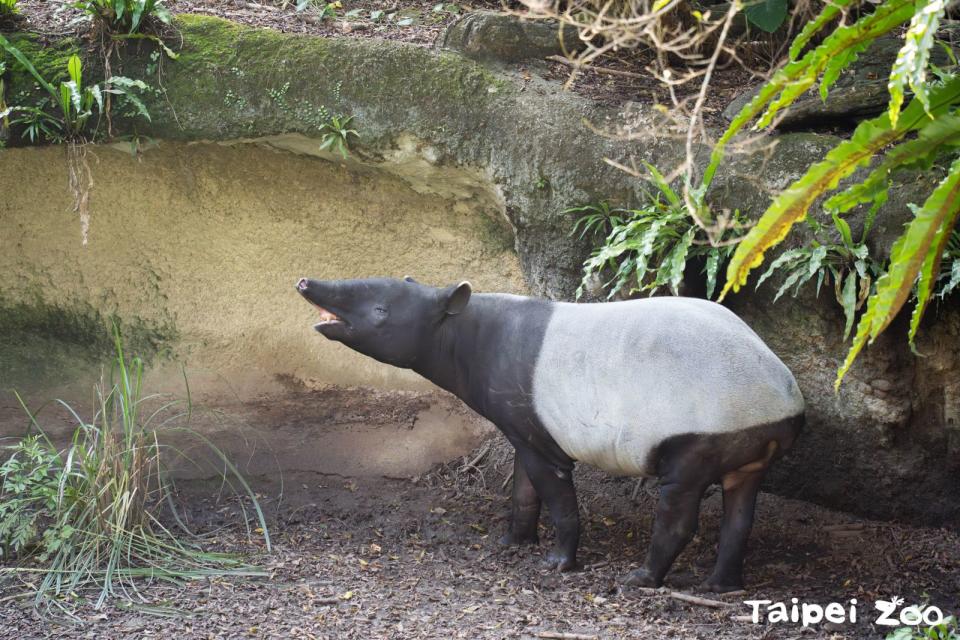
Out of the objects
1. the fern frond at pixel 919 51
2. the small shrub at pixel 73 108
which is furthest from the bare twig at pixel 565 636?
the small shrub at pixel 73 108

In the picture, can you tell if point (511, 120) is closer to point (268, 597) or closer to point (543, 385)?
point (543, 385)

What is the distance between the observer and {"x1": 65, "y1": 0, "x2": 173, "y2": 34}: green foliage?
7.52 meters

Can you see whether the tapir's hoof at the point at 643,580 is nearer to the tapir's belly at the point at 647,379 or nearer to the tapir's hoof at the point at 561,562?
the tapir's hoof at the point at 561,562

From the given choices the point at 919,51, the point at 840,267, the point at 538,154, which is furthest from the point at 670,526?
the point at 919,51

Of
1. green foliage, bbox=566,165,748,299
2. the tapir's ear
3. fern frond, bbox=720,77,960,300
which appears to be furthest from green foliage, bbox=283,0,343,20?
fern frond, bbox=720,77,960,300

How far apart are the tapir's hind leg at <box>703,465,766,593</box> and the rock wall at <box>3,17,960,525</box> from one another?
4.17 feet

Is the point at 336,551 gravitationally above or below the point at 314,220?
below

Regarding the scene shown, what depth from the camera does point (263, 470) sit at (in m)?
8.09

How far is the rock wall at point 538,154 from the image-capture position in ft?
22.2

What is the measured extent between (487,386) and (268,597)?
183 centimetres

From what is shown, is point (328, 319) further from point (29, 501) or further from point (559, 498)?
point (29, 501)

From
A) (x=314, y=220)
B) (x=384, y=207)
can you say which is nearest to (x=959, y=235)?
(x=384, y=207)

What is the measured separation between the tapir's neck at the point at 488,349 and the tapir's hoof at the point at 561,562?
101 cm

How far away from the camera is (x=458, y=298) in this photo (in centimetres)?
646
